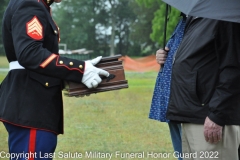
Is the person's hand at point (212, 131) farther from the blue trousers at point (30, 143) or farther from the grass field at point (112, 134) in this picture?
the grass field at point (112, 134)

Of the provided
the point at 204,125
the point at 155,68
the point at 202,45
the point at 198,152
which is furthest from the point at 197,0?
the point at 155,68

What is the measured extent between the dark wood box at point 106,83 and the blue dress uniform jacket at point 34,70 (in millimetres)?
68

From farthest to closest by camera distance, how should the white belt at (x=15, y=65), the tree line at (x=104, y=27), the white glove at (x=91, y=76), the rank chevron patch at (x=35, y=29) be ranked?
the tree line at (x=104, y=27) → the white belt at (x=15, y=65) → the white glove at (x=91, y=76) → the rank chevron patch at (x=35, y=29)

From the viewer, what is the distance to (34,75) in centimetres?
309

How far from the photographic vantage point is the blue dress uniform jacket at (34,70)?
9.46 feet

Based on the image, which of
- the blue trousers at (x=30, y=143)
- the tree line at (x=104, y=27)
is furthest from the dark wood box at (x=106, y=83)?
the tree line at (x=104, y=27)

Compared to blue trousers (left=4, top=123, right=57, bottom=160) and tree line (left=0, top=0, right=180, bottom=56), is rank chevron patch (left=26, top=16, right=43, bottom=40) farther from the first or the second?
tree line (left=0, top=0, right=180, bottom=56)

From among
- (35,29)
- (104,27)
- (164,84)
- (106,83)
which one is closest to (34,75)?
(35,29)

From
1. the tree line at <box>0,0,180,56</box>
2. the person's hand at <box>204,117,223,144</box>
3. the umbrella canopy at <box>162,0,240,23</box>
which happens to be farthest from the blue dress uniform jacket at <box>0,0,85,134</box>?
the tree line at <box>0,0,180,56</box>

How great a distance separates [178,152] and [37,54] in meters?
1.63

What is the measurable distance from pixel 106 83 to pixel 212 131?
2.45ft

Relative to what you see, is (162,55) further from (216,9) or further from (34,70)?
(34,70)

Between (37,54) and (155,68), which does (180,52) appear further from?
(155,68)

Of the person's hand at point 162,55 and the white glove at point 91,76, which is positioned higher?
the white glove at point 91,76
